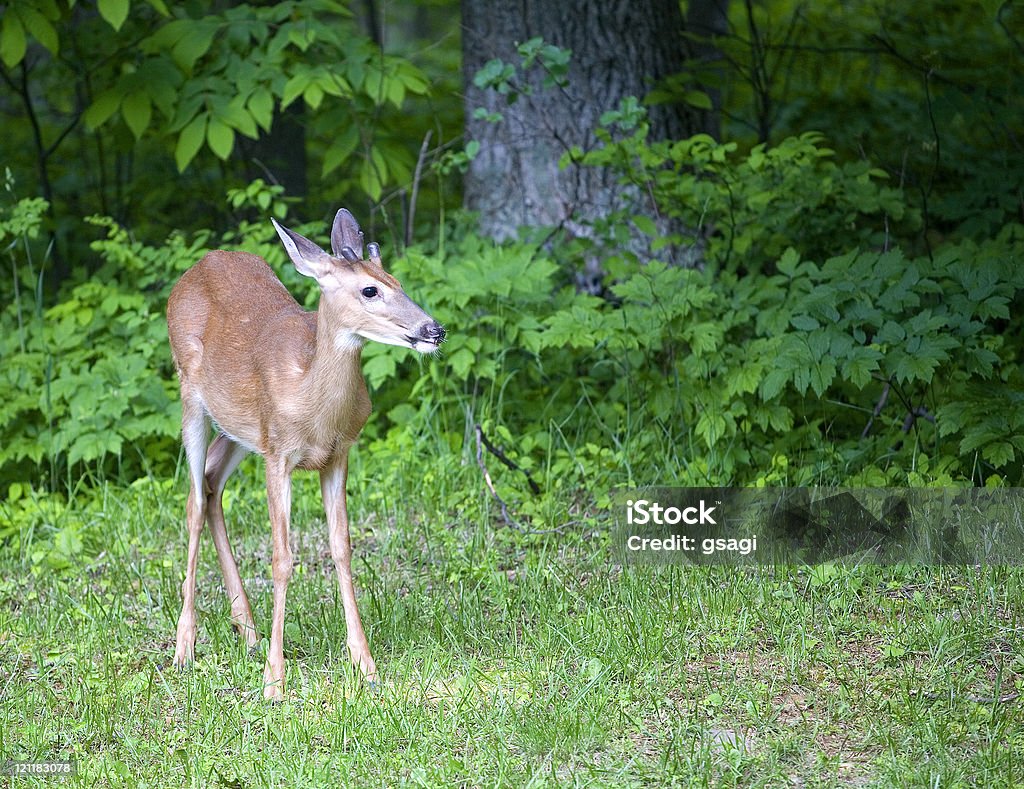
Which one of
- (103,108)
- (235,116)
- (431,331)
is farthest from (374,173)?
(431,331)

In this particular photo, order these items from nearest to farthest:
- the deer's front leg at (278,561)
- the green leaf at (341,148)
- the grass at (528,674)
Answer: the grass at (528,674)
the deer's front leg at (278,561)
the green leaf at (341,148)

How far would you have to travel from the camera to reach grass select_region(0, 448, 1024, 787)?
11.7ft

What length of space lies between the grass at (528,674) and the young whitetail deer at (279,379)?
0.82 ft

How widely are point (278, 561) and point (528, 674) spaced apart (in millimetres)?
926

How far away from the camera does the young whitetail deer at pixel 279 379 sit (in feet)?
12.5

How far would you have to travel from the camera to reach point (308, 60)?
681 cm

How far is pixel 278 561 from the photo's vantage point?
13.5 feet

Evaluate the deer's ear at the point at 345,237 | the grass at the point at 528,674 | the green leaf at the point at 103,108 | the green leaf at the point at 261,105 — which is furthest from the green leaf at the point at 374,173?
the deer's ear at the point at 345,237

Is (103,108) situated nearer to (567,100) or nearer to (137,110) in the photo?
(137,110)

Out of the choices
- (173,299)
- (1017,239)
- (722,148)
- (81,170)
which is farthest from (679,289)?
(81,170)

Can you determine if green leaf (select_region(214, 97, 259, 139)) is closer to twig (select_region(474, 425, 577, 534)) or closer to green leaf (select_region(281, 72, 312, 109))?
green leaf (select_region(281, 72, 312, 109))

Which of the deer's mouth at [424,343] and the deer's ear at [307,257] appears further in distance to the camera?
the deer's ear at [307,257]

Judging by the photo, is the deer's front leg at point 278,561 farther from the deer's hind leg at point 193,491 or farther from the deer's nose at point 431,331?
the deer's nose at point 431,331

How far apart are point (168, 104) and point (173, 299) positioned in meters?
2.04
